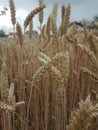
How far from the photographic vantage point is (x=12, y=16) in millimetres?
1187

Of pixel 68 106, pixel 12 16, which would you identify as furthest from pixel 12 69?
pixel 68 106

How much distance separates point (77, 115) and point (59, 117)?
1.71 feet

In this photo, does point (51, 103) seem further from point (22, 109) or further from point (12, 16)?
point (12, 16)

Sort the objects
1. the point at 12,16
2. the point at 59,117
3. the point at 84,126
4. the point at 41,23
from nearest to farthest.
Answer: the point at 84,126 < the point at 59,117 < the point at 12,16 < the point at 41,23

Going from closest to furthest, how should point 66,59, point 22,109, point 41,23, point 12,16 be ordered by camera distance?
point 66,59 < point 22,109 < point 12,16 < point 41,23

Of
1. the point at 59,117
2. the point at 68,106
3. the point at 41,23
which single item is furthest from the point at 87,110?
the point at 41,23


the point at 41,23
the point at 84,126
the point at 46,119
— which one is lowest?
the point at 46,119

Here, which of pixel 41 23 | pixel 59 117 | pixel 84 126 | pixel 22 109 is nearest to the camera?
pixel 84 126

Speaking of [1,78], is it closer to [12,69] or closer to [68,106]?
[68,106]

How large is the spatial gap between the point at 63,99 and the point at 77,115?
0.47m

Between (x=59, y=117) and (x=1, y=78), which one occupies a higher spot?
(x=1, y=78)

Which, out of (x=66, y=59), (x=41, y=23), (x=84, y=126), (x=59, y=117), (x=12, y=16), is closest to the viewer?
(x=84, y=126)

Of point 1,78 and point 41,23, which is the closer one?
point 1,78

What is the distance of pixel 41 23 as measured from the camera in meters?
1.44
